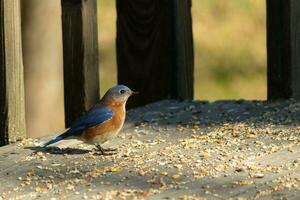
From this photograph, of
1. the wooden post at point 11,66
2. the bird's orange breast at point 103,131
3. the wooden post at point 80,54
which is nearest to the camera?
the bird's orange breast at point 103,131

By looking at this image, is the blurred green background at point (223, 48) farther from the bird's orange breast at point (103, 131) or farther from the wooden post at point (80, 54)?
the bird's orange breast at point (103, 131)

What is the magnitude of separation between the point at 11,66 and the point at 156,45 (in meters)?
1.22

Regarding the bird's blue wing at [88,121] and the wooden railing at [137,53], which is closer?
the bird's blue wing at [88,121]

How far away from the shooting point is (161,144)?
604 centimetres

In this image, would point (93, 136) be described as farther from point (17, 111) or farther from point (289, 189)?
point (289, 189)

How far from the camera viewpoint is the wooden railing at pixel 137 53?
6.12 m

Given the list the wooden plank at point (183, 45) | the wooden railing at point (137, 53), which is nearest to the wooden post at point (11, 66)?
the wooden railing at point (137, 53)

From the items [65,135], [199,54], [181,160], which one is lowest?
[181,160]

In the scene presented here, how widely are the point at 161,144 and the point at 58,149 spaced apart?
1.91 feet

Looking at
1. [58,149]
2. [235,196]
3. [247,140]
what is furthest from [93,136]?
[235,196]

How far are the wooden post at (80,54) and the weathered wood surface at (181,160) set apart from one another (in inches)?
13.0

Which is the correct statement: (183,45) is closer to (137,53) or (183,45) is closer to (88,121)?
(137,53)

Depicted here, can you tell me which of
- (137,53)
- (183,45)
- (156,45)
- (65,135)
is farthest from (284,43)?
(65,135)

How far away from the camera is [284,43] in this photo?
6.75m
